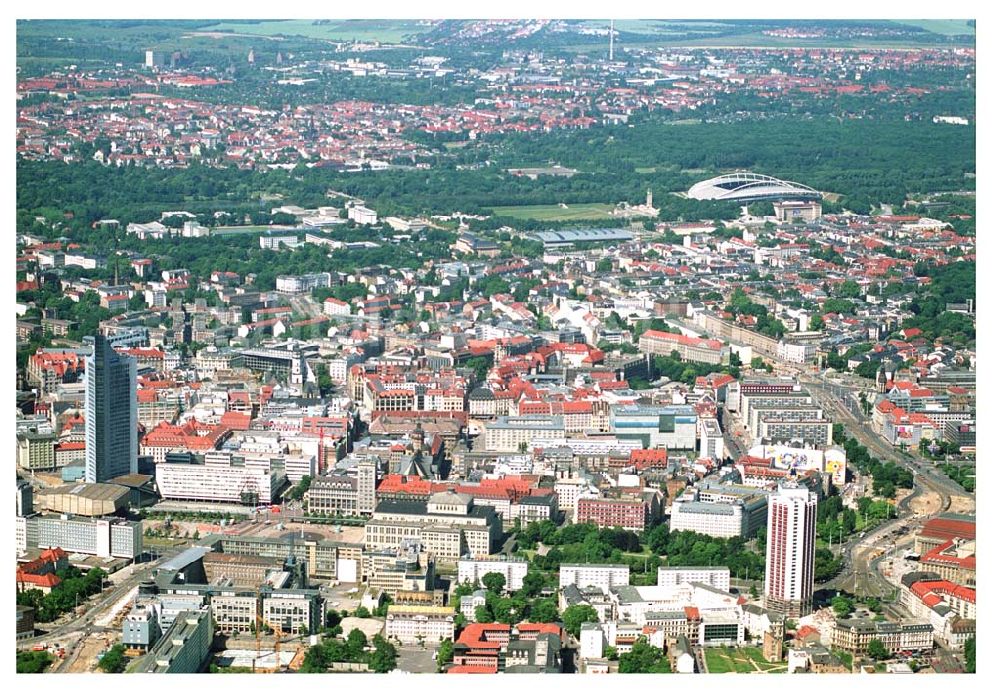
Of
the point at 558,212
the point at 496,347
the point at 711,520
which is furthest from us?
the point at 558,212

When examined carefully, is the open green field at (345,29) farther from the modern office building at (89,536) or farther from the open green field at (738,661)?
the open green field at (738,661)

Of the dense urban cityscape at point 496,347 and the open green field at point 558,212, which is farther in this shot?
the open green field at point 558,212

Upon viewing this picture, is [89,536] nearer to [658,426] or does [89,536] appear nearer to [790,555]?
[790,555]

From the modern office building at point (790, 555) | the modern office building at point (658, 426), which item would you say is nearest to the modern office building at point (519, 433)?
the modern office building at point (658, 426)

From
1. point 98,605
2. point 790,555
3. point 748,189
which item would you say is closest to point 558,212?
point 748,189

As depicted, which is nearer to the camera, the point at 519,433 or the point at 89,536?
the point at 89,536

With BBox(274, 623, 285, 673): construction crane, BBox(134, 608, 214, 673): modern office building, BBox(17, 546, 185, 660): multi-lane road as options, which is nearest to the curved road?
BBox(17, 546, 185, 660): multi-lane road

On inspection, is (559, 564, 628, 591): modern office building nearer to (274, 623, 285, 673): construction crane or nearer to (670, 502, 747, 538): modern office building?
(670, 502, 747, 538): modern office building
